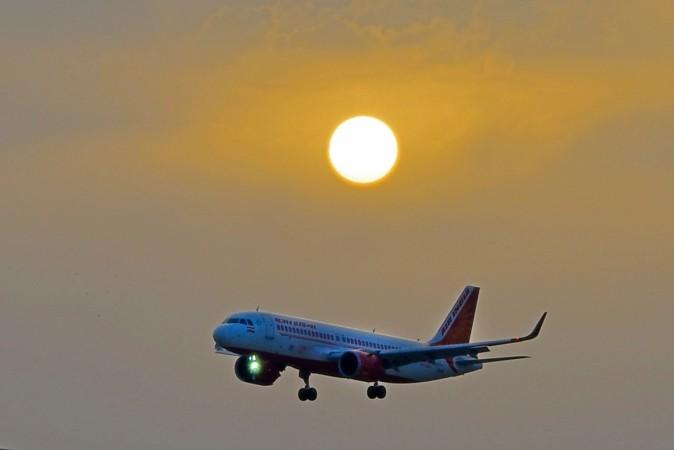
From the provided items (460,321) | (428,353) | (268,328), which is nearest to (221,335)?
(268,328)

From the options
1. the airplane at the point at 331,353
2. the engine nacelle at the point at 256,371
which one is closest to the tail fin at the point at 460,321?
the airplane at the point at 331,353

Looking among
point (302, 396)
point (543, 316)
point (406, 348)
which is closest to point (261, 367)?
point (302, 396)

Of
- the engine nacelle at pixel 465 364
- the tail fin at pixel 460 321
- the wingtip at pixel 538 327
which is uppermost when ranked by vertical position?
the tail fin at pixel 460 321

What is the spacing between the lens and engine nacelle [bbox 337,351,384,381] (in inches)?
3848

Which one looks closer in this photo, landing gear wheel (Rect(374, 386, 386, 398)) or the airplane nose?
the airplane nose

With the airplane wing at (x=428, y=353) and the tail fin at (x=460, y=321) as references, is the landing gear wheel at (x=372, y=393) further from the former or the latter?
the tail fin at (x=460, y=321)

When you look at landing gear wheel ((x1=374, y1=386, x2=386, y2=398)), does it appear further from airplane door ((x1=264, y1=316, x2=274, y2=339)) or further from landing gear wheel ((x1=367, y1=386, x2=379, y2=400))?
airplane door ((x1=264, y1=316, x2=274, y2=339))

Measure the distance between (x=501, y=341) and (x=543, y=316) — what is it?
6977 mm

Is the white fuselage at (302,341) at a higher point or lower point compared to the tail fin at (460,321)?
lower

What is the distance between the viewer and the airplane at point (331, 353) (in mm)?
93938

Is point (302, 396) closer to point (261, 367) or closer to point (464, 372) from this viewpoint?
point (261, 367)

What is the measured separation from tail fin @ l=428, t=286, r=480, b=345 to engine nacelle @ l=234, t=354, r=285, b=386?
15.1 meters

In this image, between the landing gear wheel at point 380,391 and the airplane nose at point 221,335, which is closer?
the airplane nose at point 221,335

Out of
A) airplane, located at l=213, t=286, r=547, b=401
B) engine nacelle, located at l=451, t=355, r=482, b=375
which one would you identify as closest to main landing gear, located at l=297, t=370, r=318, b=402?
airplane, located at l=213, t=286, r=547, b=401
